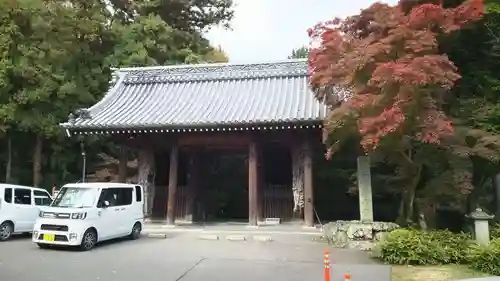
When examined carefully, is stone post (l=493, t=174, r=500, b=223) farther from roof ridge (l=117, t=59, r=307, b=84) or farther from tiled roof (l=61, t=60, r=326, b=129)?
roof ridge (l=117, t=59, r=307, b=84)

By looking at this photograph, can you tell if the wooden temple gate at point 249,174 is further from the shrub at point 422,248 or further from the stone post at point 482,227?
the stone post at point 482,227

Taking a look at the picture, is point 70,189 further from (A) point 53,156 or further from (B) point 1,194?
(A) point 53,156

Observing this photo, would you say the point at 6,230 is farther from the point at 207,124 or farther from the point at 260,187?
the point at 260,187

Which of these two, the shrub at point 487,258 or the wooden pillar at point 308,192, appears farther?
the wooden pillar at point 308,192

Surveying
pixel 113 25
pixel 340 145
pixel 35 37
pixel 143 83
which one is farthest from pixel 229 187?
pixel 113 25

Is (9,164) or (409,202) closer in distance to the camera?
(409,202)

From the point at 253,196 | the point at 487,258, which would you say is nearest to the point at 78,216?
the point at 253,196

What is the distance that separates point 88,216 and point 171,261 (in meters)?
2.76

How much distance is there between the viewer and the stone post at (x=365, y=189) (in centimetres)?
1210

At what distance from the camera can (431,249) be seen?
9.38 meters

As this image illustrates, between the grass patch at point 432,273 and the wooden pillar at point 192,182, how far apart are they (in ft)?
33.0

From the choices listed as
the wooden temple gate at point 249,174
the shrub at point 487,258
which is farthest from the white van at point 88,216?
the shrub at point 487,258

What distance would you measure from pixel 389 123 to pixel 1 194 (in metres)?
11.0

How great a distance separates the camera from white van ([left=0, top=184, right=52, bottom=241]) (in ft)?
41.4
